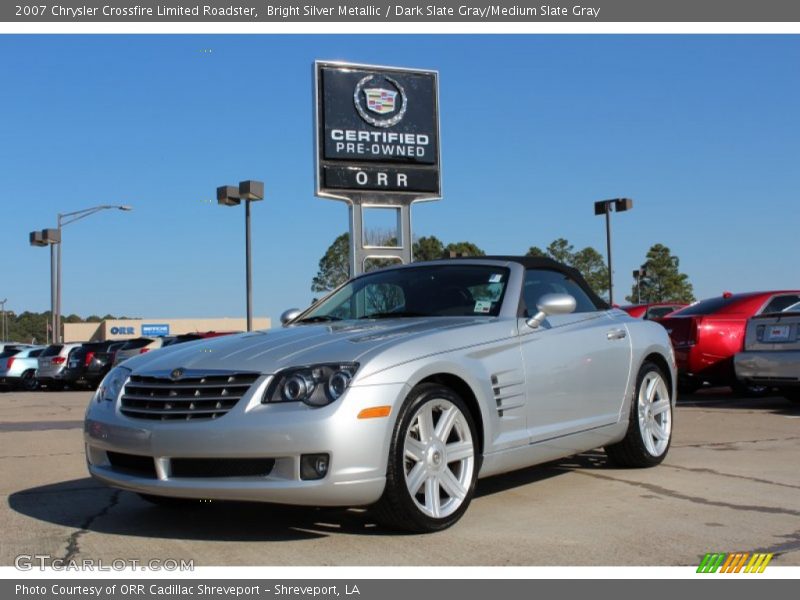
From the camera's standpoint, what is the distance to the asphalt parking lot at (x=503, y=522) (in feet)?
13.8

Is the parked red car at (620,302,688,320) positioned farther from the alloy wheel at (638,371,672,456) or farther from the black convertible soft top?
the black convertible soft top

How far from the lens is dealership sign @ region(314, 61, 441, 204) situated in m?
15.4

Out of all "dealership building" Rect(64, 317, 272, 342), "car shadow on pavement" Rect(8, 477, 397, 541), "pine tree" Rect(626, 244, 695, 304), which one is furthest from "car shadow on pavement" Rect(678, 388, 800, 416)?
"dealership building" Rect(64, 317, 272, 342)

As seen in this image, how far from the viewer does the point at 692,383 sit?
1342cm

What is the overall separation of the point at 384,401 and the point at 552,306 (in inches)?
61.7

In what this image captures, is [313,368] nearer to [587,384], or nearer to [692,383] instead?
[587,384]

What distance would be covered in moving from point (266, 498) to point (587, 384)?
251 centimetres

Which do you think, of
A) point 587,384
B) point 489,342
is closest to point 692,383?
point 587,384

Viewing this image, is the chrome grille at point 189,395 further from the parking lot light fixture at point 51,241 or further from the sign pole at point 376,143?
the parking lot light fixture at point 51,241

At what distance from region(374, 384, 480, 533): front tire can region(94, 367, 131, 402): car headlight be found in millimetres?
1607

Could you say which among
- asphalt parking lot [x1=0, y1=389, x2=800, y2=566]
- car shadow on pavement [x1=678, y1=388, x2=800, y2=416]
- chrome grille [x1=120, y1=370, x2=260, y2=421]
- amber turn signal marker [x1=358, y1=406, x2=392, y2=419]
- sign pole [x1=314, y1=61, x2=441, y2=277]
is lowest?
car shadow on pavement [x1=678, y1=388, x2=800, y2=416]

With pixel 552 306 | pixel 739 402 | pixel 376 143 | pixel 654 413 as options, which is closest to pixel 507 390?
pixel 552 306

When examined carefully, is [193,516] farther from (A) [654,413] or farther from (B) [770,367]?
(B) [770,367]

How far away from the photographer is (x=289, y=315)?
21.4 ft
